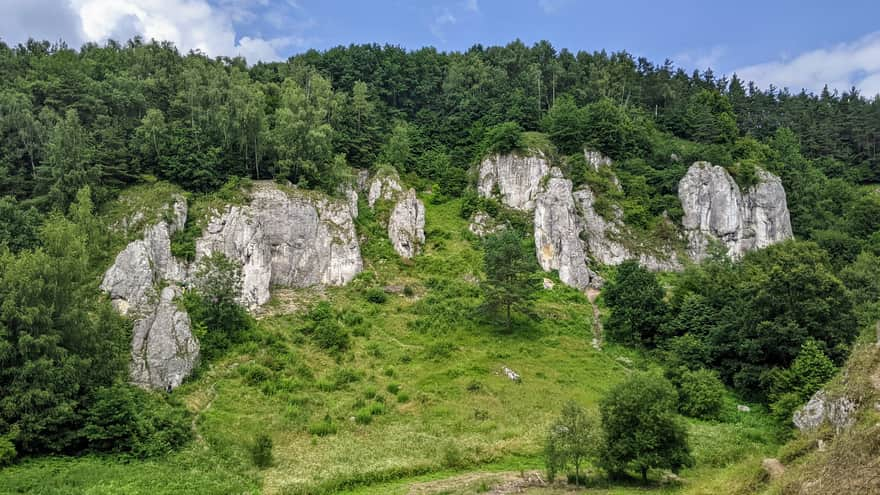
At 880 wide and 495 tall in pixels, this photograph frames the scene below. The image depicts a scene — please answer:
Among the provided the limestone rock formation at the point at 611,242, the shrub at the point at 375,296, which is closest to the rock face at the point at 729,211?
the limestone rock formation at the point at 611,242

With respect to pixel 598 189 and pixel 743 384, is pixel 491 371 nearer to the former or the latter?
pixel 743 384

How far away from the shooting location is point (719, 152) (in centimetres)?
6944

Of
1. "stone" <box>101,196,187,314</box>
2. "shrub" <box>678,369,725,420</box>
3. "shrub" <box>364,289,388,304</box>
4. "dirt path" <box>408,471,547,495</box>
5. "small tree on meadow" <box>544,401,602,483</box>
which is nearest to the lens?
"dirt path" <box>408,471,547,495</box>

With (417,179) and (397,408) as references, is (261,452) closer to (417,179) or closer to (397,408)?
(397,408)

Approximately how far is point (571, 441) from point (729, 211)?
53596 millimetres

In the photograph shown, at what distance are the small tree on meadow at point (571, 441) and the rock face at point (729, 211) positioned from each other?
46.9 meters

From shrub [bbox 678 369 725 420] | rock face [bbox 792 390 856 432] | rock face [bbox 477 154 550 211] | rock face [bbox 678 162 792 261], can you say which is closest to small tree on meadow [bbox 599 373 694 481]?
rock face [bbox 792 390 856 432]

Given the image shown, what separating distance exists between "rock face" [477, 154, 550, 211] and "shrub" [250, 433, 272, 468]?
152ft

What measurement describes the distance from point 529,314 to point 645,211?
27.9 metres

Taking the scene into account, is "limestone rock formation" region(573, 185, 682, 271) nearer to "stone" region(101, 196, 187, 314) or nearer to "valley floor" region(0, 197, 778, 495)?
"valley floor" region(0, 197, 778, 495)

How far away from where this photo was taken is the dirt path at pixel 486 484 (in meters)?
24.6

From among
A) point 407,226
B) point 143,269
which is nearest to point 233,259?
point 143,269

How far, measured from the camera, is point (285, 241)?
51.5 metres

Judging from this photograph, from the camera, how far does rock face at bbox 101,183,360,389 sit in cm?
3594
